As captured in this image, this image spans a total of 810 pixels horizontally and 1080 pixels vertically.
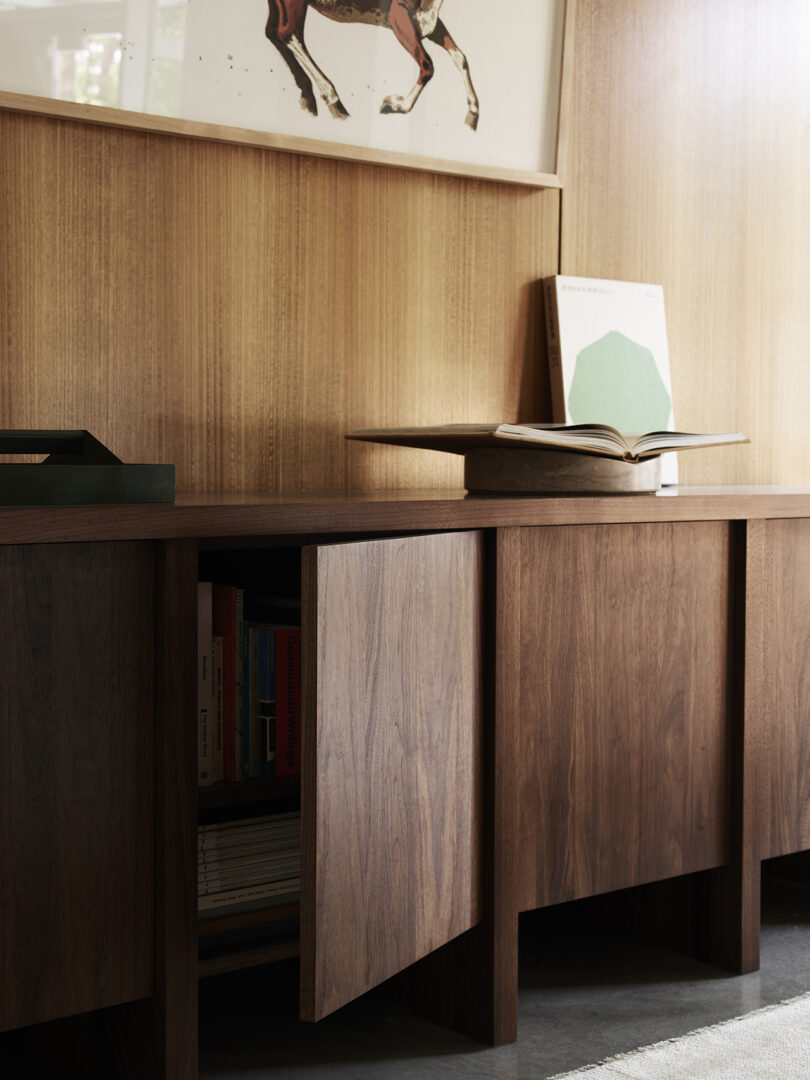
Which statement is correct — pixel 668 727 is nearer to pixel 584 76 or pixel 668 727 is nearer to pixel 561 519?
pixel 561 519

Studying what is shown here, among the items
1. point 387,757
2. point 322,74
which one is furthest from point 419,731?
point 322,74

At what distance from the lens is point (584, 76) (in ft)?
6.15

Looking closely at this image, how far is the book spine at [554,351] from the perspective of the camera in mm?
1828

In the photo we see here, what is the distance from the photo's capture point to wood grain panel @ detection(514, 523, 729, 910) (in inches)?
54.2

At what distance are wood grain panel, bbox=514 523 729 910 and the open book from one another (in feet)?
0.33

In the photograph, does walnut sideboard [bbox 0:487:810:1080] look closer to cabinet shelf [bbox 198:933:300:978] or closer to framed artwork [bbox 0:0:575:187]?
cabinet shelf [bbox 198:933:300:978]

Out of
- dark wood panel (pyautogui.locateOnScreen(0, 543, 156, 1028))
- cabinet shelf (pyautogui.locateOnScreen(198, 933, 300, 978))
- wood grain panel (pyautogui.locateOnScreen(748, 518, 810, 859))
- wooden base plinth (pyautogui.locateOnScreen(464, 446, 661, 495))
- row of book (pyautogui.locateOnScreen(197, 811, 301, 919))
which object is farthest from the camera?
wood grain panel (pyautogui.locateOnScreen(748, 518, 810, 859))

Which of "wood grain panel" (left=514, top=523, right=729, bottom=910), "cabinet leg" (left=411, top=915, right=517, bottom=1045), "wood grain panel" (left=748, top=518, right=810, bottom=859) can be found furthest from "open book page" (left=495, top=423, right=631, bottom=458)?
"cabinet leg" (left=411, top=915, right=517, bottom=1045)

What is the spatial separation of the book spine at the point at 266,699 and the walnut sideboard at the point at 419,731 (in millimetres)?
143

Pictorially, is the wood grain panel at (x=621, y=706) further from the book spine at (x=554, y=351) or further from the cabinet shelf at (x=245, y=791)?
the book spine at (x=554, y=351)

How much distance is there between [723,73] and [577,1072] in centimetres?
168

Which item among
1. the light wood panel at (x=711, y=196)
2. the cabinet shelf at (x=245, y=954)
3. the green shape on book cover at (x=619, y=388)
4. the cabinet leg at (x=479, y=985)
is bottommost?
the cabinet leg at (x=479, y=985)

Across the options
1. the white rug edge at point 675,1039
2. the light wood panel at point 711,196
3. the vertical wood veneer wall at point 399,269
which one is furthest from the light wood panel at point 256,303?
the white rug edge at point 675,1039

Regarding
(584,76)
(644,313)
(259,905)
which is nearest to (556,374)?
(644,313)
